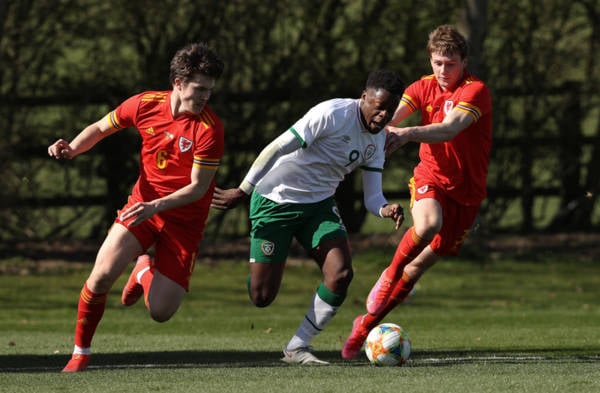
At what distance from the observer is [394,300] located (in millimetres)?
9352

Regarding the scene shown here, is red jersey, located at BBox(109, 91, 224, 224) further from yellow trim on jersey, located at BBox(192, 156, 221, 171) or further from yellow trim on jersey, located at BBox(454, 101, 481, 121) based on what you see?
yellow trim on jersey, located at BBox(454, 101, 481, 121)

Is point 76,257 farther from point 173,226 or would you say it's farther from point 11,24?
point 173,226

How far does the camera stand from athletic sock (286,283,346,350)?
867 cm

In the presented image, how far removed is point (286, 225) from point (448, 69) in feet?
5.65

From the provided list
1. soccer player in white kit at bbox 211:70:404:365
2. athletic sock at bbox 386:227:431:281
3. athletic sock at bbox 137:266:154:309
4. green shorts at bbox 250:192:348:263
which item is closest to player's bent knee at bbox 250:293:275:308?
soccer player in white kit at bbox 211:70:404:365

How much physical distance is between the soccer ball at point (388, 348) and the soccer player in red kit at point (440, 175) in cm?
75

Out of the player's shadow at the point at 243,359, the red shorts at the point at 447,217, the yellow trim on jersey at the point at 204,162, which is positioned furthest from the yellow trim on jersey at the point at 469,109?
the yellow trim on jersey at the point at 204,162

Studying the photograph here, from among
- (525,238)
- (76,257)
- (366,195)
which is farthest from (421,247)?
(525,238)

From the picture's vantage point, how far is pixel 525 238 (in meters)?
18.4

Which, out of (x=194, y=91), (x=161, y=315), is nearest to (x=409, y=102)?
(x=194, y=91)

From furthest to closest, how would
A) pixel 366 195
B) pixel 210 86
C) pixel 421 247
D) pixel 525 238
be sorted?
1. pixel 525 238
2. pixel 421 247
3. pixel 366 195
4. pixel 210 86

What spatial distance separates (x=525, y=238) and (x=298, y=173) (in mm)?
10303

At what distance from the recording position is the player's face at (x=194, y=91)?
8.12 m

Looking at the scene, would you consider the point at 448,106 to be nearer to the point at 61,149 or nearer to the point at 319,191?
the point at 319,191
